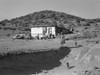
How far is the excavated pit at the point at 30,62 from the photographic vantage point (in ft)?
65.3

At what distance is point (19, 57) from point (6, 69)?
3.76 meters

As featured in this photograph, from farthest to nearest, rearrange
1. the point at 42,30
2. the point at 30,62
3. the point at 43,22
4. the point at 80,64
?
1. the point at 43,22
2. the point at 42,30
3. the point at 30,62
4. the point at 80,64

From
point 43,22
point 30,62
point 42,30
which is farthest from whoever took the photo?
point 43,22

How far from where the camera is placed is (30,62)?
2338 centimetres

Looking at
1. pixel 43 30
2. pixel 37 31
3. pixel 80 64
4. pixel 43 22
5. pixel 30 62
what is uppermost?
pixel 43 22

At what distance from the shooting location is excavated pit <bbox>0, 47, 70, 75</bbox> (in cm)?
1991

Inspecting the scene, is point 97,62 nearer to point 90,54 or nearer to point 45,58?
point 90,54

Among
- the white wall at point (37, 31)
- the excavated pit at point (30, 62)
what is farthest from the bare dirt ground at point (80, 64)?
the white wall at point (37, 31)

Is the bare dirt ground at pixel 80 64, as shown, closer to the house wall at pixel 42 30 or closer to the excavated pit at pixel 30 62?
the excavated pit at pixel 30 62

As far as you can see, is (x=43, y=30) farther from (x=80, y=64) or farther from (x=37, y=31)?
(x=80, y=64)

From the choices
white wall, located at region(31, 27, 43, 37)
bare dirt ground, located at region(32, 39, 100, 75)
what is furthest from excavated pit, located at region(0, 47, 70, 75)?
white wall, located at region(31, 27, 43, 37)

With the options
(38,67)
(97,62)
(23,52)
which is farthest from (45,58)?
(97,62)

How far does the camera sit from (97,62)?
21.8 metres

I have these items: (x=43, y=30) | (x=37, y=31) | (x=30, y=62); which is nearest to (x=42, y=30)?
(x=43, y=30)
